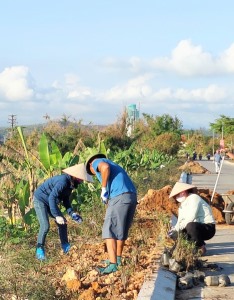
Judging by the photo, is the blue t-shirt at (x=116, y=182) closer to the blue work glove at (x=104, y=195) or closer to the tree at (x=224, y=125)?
the blue work glove at (x=104, y=195)

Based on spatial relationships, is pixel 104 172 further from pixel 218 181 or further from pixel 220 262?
pixel 218 181

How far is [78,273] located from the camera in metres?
8.01

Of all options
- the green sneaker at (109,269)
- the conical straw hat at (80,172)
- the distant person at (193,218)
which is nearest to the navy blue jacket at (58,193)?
the conical straw hat at (80,172)

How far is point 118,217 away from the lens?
888cm

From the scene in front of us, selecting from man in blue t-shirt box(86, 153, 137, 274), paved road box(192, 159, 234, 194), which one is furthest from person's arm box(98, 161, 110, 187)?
paved road box(192, 159, 234, 194)

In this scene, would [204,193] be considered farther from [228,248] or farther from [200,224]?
[200,224]

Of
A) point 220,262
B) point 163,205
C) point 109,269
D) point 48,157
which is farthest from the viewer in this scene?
point 163,205

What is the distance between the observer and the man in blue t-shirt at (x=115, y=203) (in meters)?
8.77

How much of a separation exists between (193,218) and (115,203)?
153 cm

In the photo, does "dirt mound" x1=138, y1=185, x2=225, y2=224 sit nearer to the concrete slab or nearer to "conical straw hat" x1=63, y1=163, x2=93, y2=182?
the concrete slab

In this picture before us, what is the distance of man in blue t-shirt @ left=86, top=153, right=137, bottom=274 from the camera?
8.77m

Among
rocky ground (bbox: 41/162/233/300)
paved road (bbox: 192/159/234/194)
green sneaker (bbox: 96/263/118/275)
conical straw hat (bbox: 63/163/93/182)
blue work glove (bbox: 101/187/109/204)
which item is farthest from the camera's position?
paved road (bbox: 192/159/234/194)

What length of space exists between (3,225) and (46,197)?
1.56m

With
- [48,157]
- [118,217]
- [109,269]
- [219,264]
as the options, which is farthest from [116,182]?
[48,157]
